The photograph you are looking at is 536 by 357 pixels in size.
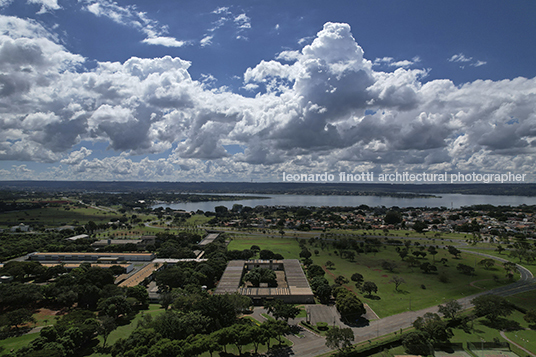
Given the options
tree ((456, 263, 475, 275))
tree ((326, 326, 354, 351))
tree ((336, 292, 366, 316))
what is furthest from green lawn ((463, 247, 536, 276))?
tree ((326, 326, 354, 351))

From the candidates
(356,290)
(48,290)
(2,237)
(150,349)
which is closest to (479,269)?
(356,290)

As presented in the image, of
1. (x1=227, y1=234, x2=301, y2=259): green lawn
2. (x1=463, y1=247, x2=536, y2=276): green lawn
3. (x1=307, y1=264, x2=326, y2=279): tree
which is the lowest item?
(x1=227, y1=234, x2=301, y2=259): green lawn

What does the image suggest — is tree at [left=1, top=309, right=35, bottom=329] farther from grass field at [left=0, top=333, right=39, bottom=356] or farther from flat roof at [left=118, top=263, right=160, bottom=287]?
flat roof at [left=118, top=263, right=160, bottom=287]

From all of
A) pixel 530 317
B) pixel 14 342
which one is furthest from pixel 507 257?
pixel 14 342

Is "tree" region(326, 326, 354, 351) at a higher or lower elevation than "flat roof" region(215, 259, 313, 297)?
higher

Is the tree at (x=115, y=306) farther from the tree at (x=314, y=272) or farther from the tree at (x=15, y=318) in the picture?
the tree at (x=314, y=272)

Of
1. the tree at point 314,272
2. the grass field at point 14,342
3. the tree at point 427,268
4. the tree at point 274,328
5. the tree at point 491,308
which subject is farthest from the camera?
the tree at point 427,268

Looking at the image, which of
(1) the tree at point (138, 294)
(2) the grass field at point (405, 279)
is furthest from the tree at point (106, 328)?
(2) the grass field at point (405, 279)

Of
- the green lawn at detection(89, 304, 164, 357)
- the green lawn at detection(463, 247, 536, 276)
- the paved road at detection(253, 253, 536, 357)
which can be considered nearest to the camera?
the paved road at detection(253, 253, 536, 357)
